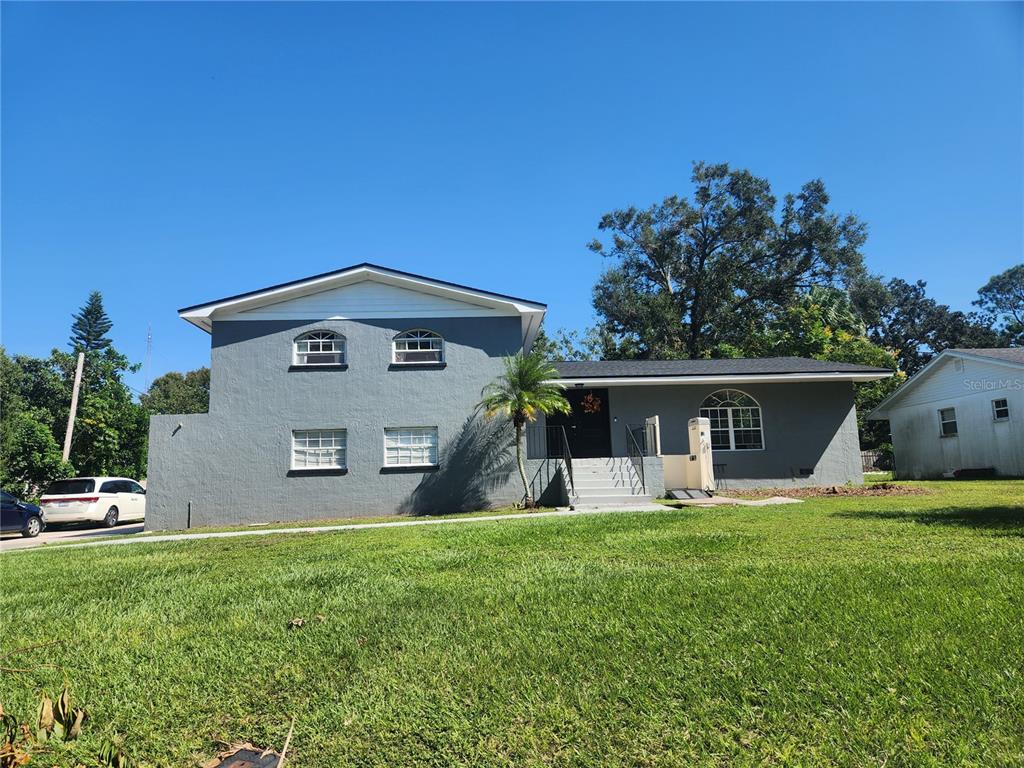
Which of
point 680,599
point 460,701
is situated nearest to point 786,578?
point 680,599

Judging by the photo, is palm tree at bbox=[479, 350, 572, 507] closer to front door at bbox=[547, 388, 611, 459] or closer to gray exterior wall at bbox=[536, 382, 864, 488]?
front door at bbox=[547, 388, 611, 459]

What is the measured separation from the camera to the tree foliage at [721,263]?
35.8m

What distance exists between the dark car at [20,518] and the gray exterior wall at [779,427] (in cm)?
1564

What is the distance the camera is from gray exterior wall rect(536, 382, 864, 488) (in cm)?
1697

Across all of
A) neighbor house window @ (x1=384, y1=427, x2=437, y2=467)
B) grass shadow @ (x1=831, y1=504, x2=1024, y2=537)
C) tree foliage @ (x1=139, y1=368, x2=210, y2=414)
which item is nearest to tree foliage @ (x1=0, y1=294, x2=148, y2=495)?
neighbor house window @ (x1=384, y1=427, x2=437, y2=467)

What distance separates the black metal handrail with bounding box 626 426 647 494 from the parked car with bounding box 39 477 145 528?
15767 millimetres

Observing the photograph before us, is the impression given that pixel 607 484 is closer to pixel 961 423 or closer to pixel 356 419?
pixel 356 419

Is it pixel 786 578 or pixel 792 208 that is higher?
pixel 792 208

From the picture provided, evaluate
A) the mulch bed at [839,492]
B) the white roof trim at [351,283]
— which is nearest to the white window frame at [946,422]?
the mulch bed at [839,492]

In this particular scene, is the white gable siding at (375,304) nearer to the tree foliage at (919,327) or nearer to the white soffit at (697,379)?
the white soffit at (697,379)

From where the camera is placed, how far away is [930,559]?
5141 mm

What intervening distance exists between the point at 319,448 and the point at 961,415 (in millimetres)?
21619

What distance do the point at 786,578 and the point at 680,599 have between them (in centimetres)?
105

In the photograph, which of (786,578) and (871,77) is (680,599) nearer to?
(786,578)
